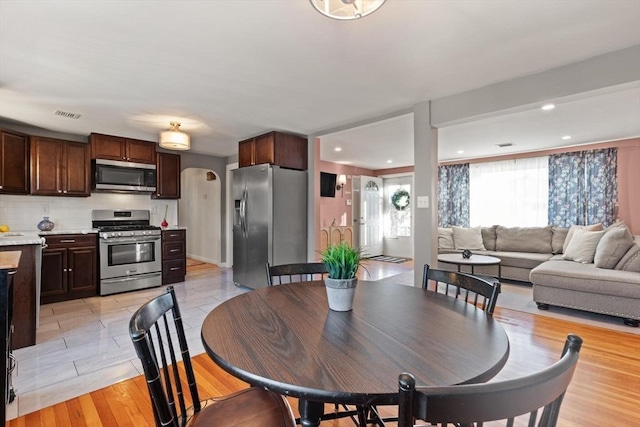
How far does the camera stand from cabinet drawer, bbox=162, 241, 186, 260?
16.2ft

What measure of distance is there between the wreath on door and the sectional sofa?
2740mm

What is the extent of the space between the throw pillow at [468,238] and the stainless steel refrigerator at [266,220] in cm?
304

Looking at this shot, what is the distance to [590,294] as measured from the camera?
337cm

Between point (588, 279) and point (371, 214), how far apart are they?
496 cm

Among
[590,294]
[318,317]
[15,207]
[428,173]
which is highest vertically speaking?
[428,173]

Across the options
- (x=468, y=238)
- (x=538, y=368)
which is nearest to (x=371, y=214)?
(x=468, y=238)

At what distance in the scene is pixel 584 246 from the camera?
4.27m

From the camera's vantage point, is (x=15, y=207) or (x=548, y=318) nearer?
(x=548, y=318)

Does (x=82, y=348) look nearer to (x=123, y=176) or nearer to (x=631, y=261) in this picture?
(x=123, y=176)

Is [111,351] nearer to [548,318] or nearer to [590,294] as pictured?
[548,318]

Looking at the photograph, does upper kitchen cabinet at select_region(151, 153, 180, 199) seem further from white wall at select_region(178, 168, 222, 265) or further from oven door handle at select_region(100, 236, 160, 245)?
white wall at select_region(178, 168, 222, 265)

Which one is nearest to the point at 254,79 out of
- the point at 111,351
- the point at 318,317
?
the point at 318,317

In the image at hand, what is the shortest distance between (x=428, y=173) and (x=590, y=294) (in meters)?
2.22

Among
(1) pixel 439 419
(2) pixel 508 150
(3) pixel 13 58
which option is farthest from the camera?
(2) pixel 508 150
